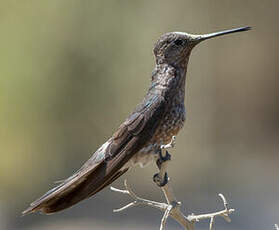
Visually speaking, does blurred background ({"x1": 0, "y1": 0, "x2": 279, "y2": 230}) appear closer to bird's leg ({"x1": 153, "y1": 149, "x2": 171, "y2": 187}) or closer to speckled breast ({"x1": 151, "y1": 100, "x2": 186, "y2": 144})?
Result: speckled breast ({"x1": 151, "y1": 100, "x2": 186, "y2": 144})

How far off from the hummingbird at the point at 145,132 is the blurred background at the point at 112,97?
15.8 feet

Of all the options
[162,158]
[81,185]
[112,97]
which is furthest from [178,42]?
[112,97]

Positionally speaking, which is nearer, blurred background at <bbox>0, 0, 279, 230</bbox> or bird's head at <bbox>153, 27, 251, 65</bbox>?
bird's head at <bbox>153, 27, 251, 65</bbox>

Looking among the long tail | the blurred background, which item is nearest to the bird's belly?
the long tail

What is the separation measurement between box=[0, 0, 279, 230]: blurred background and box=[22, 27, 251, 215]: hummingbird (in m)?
4.83

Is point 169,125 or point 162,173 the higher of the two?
point 169,125

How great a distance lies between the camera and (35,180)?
945 cm

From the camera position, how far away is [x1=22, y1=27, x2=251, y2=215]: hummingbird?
3281 mm

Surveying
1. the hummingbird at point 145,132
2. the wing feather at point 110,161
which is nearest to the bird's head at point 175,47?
the hummingbird at point 145,132

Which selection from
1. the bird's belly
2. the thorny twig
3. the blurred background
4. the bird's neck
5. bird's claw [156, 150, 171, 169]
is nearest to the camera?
the thorny twig

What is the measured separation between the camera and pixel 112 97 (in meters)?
9.27

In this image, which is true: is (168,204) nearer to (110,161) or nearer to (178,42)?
(110,161)

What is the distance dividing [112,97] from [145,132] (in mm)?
5827

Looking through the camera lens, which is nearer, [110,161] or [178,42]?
[110,161]
